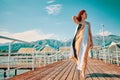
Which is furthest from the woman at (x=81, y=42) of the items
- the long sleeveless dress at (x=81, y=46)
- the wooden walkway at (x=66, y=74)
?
the wooden walkway at (x=66, y=74)

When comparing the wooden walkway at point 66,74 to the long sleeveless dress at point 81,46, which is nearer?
the long sleeveless dress at point 81,46

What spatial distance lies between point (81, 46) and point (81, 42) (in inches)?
4.0

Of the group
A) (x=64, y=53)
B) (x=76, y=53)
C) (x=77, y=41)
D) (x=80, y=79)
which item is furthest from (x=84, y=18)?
(x=64, y=53)

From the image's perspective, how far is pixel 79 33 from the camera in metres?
5.07

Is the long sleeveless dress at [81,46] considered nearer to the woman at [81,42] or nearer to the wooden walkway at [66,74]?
the woman at [81,42]

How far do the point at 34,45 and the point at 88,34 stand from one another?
109 inches

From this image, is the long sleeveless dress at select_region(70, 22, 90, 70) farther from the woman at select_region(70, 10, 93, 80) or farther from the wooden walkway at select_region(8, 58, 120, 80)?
the wooden walkway at select_region(8, 58, 120, 80)

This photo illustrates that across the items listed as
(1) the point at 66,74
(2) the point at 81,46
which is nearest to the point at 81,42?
(2) the point at 81,46

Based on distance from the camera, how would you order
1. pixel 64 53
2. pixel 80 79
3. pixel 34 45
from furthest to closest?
1. pixel 64 53
2. pixel 34 45
3. pixel 80 79

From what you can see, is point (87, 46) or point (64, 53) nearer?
point (87, 46)

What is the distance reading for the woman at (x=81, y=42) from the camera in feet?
16.3

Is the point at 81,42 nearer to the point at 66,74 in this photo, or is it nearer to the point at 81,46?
the point at 81,46

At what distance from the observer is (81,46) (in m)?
4.98

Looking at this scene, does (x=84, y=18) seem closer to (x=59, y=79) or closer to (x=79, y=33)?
(x=79, y=33)
